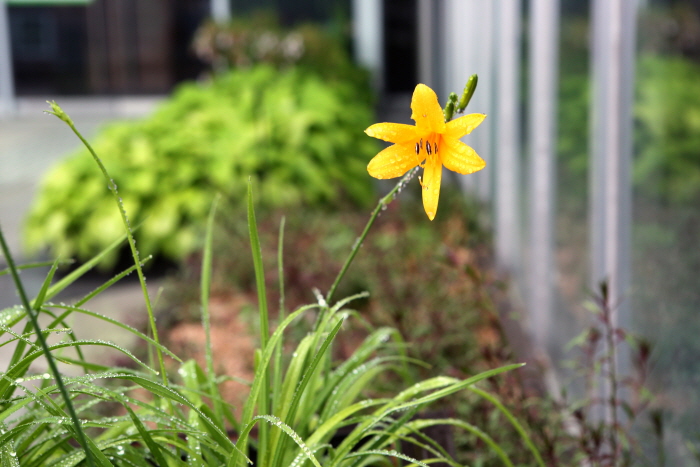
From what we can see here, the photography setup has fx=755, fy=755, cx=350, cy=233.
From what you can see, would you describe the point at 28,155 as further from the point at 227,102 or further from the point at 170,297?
the point at 170,297

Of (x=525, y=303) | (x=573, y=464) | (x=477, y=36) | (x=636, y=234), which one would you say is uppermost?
(x=477, y=36)

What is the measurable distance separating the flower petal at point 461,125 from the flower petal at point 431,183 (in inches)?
1.3

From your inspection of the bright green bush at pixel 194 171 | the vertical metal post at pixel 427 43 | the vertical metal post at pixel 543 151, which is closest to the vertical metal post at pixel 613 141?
the vertical metal post at pixel 543 151

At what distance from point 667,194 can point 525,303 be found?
2062 millimetres

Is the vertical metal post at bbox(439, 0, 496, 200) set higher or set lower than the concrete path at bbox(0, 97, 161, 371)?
higher

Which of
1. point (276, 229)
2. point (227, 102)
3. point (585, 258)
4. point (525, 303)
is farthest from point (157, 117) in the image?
point (585, 258)

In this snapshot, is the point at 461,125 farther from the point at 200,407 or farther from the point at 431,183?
the point at 200,407

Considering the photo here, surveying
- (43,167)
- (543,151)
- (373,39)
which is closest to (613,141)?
(543,151)

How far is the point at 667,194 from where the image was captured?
150cm

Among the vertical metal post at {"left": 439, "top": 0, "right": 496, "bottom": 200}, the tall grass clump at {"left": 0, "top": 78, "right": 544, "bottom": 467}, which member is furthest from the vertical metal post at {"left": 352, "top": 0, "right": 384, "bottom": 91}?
the tall grass clump at {"left": 0, "top": 78, "right": 544, "bottom": 467}

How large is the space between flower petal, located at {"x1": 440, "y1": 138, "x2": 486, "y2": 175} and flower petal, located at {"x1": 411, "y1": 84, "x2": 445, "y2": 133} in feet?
0.06

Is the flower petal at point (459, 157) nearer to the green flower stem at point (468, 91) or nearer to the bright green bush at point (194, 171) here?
the green flower stem at point (468, 91)

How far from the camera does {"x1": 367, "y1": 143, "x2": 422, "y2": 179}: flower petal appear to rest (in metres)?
0.80

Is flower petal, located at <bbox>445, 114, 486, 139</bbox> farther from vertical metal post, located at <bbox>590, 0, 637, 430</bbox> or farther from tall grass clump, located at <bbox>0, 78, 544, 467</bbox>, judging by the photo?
vertical metal post, located at <bbox>590, 0, 637, 430</bbox>
